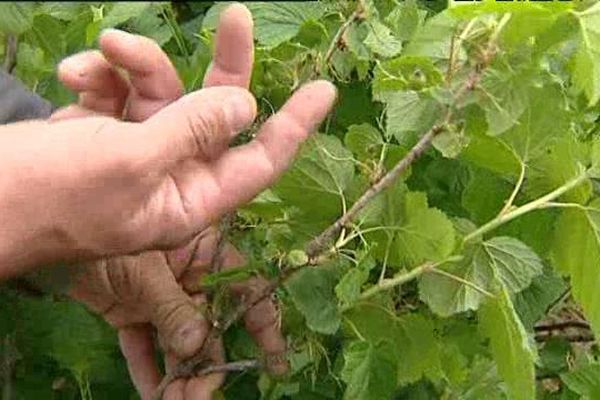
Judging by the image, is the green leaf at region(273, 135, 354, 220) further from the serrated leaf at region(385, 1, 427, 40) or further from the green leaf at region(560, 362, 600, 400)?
the green leaf at region(560, 362, 600, 400)

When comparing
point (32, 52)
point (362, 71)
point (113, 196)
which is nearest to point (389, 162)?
point (362, 71)

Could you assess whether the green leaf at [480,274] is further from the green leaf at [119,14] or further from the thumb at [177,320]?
the green leaf at [119,14]

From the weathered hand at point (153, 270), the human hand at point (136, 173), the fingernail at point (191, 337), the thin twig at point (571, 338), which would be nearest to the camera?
the human hand at point (136, 173)

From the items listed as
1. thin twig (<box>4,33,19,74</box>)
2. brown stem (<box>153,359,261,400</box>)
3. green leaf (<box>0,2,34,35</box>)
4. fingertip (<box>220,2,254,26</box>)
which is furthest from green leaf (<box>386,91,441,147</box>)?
thin twig (<box>4,33,19,74</box>)

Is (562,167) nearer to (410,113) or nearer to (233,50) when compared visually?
(410,113)

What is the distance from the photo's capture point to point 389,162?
2.92 feet

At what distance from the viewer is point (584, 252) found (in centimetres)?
86

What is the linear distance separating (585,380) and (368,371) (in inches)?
8.4

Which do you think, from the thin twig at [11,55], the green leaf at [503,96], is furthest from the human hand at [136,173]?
the thin twig at [11,55]

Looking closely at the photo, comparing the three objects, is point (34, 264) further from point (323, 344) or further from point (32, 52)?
point (32, 52)

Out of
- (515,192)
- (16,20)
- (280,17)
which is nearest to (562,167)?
(515,192)

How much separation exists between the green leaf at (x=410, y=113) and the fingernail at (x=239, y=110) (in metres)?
0.09

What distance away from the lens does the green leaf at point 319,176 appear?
0.88 metres

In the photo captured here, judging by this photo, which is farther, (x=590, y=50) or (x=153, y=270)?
(x=153, y=270)
